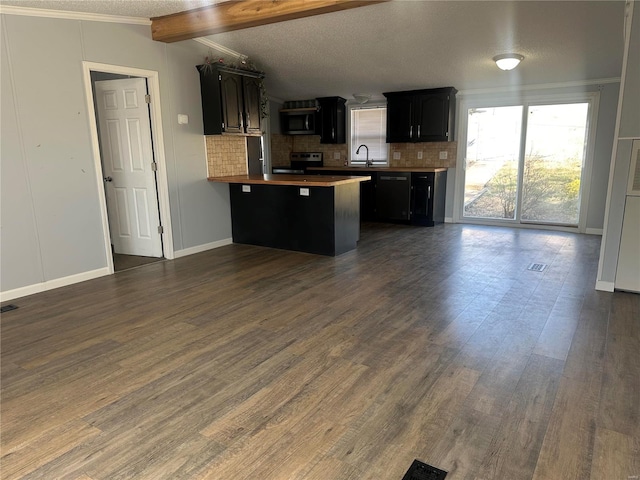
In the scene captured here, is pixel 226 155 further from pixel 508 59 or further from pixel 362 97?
pixel 508 59

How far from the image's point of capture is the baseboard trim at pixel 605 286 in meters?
3.61

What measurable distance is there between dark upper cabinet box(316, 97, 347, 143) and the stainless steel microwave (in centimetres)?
12

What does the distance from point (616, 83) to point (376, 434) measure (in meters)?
6.25

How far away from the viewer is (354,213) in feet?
17.1

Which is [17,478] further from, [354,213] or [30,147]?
[354,213]

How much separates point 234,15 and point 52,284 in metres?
3.03

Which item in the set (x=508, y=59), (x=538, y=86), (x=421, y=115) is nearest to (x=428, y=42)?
(x=508, y=59)

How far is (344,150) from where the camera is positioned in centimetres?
803

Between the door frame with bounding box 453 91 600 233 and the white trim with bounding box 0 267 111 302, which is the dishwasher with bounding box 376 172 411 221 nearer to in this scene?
the door frame with bounding box 453 91 600 233

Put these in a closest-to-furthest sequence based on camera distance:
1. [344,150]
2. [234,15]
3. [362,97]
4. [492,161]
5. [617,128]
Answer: [617,128], [234,15], [492,161], [362,97], [344,150]

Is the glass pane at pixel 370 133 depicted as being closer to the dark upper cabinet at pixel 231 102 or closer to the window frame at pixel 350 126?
the window frame at pixel 350 126

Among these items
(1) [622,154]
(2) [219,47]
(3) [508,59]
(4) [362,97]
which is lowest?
(1) [622,154]

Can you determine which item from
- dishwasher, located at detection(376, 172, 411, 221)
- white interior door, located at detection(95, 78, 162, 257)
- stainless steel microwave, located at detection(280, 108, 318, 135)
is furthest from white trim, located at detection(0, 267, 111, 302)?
stainless steel microwave, located at detection(280, 108, 318, 135)

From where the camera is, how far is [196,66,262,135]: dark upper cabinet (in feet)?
16.5
